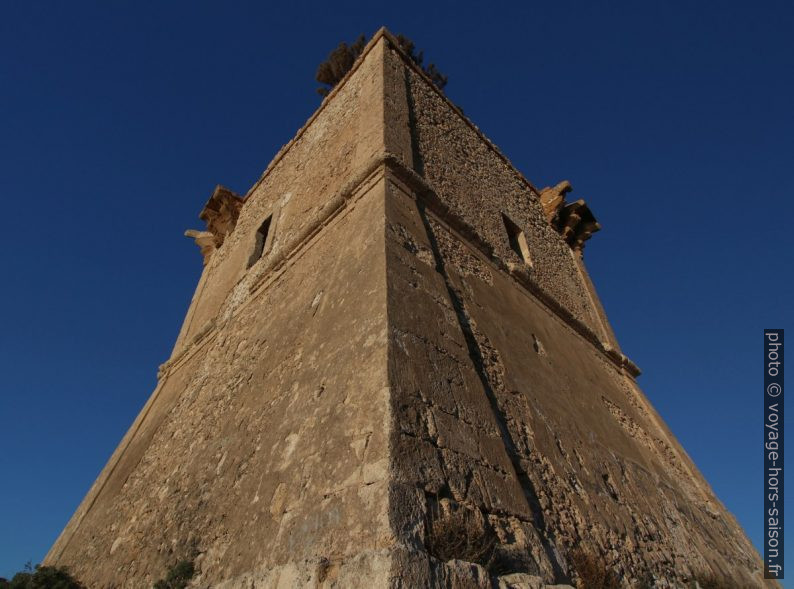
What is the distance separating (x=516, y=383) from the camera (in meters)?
3.96

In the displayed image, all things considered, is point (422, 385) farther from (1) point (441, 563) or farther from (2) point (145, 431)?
(2) point (145, 431)

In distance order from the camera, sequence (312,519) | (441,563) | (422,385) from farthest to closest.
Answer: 1. (422,385)
2. (312,519)
3. (441,563)

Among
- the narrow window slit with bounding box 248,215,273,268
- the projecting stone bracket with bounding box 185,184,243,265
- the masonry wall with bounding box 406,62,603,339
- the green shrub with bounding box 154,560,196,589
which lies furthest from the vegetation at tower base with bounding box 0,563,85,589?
the projecting stone bracket with bounding box 185,184,243,265

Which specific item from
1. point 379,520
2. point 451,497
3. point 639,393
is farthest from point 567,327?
point 379,520

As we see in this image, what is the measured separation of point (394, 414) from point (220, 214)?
807 cm

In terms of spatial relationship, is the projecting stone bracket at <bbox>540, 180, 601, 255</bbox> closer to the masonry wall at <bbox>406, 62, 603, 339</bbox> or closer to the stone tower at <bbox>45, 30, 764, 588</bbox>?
the masonry wall at <bbox>406, 62, 603, 339</bbox>

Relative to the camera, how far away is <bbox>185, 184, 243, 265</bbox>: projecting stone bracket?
366 inches

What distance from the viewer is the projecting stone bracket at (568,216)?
9.44 meters

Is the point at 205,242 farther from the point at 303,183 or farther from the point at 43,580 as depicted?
the point at 43,580

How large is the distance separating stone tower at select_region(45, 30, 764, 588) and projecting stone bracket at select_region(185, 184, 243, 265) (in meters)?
1.39

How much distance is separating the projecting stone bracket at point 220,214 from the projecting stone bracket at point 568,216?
5.89 m

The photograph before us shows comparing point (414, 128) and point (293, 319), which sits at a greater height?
point (414, 128)

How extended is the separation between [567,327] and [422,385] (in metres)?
4.73

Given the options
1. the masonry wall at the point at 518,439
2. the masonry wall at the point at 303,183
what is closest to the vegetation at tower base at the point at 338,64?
the masonry wall at the point at 303,183
